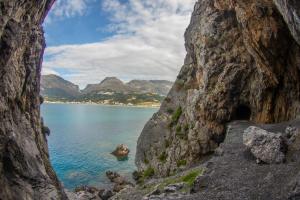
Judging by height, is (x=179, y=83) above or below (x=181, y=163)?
above

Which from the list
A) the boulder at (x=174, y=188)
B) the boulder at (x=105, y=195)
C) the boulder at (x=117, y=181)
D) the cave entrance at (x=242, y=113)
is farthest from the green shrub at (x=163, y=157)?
the boulder at (x=174, y=188)

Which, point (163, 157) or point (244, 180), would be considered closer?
point (244, 180)

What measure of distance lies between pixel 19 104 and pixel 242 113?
31.0 m

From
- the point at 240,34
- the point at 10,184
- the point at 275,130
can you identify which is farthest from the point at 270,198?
the point at 240,34

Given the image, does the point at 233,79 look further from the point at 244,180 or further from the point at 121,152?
the point at 121,152

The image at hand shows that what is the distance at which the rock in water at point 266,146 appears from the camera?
23375mm

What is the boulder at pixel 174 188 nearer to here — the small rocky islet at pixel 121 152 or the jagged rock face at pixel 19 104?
the jagged rock face at pixel 19 104

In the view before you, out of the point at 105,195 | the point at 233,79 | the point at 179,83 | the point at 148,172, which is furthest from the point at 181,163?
the point at 179,83

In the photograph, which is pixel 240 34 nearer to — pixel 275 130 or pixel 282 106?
pixel 282 106

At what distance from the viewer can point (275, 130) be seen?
3278 cm

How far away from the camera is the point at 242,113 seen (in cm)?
4891

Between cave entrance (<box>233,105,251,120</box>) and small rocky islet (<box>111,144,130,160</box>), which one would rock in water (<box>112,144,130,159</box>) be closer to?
small rocky islet (<box>111,144,130,160</box>)

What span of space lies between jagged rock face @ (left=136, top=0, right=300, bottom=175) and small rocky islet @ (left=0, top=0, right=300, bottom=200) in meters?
0.14

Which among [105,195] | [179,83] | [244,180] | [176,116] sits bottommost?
[105,195]
